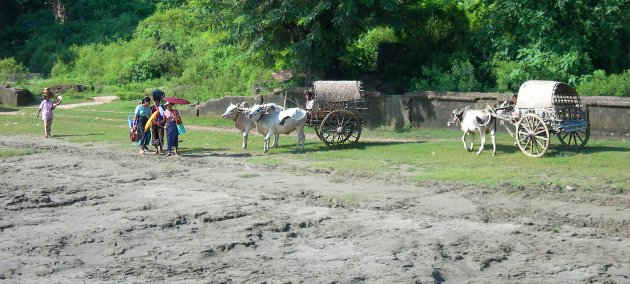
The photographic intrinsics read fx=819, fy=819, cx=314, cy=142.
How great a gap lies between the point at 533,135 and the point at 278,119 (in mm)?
5977

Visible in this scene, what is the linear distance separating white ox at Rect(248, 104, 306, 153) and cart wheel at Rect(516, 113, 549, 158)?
513 centimetres

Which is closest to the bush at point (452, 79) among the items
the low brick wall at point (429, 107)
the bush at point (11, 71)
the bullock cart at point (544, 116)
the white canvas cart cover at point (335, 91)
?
the low brick wall at point (429, 107)

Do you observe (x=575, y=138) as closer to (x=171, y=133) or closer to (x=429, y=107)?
(x=429, y=107)

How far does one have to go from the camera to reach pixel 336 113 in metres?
19.9

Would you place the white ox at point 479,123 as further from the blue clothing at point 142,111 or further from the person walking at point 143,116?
the blue clothing at point 142,111

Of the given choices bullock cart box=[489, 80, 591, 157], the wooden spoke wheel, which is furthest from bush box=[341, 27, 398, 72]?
bullock cart box=[489, 80, 591, 157]

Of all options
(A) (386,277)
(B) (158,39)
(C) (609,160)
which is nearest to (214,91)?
(B) (158,39)

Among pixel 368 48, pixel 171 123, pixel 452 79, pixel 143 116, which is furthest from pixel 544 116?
pixel 368 48

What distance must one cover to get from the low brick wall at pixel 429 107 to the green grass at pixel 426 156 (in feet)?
1.16

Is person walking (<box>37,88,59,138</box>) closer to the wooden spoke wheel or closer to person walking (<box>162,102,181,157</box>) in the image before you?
person walking (<box>162,102,181,157</box>)

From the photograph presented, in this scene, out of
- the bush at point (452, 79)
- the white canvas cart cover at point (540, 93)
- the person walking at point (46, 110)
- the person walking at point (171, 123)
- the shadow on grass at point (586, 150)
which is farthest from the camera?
the bush at point (452, 79)

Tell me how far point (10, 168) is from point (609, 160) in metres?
12.6

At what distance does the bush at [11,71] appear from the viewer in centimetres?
4194

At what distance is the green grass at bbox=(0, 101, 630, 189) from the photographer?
604 inches
